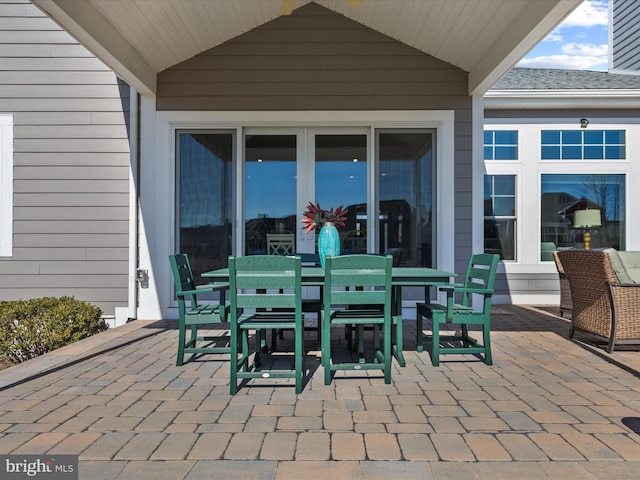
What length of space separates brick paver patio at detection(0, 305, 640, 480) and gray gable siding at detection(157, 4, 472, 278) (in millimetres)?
2512

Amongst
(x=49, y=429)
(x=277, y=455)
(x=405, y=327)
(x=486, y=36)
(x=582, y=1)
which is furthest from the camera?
(x=405, y=327)

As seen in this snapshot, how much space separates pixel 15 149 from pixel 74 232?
1.21 meters

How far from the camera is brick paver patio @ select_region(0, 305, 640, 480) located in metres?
1.70

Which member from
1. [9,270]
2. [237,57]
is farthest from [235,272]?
[9,270]

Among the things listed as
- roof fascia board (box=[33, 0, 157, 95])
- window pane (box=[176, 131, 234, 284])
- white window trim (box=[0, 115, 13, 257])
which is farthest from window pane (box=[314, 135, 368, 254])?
white window trim (box=[0, 115, 13, 257])

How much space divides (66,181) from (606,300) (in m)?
5.82

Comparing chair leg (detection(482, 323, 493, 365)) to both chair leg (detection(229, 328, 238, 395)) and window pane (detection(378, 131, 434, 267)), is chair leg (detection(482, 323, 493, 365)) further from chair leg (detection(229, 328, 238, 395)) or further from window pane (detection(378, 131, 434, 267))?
window pane (detection(378, 131, 434, 267))

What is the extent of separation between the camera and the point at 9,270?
4918 millimetres

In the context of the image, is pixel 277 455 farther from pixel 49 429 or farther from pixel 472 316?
pixel 472 316

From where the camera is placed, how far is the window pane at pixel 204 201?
5043 millimetres

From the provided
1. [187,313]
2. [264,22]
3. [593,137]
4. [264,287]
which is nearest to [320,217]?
[264,287]

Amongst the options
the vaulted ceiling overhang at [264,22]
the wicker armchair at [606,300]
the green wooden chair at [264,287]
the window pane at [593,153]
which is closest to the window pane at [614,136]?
the window pane at [593,153]

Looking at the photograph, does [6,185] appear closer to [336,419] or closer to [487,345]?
[336,419]

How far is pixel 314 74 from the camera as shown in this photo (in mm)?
4945
